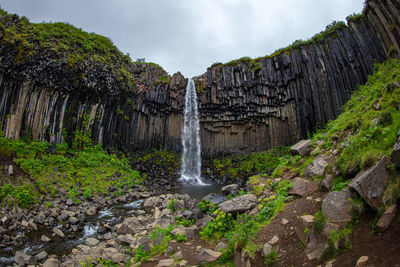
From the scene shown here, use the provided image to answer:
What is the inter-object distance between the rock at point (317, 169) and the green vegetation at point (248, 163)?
1588 cm

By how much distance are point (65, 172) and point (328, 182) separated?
1545 cm

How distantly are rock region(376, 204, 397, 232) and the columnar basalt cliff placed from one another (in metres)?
14.8

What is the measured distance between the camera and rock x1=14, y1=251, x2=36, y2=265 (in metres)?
6.63

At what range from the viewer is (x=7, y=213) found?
9484mm

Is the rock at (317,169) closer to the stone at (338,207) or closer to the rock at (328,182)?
the rock at (328,182)

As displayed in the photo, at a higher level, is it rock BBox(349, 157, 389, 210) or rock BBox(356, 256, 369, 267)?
rock BBox(349, 157, 389, 210)

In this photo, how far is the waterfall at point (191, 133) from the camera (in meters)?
26.3

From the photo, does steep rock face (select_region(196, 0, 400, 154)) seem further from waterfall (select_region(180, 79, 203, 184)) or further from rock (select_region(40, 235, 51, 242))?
rock (select_region(40, 235, 51, 242))

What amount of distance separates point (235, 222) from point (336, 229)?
275 cm

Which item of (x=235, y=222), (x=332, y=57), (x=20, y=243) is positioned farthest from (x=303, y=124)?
(x=20, y=243)

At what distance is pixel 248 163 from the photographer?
24359mm

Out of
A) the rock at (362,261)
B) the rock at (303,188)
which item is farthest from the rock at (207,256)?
the rock at (362,261)

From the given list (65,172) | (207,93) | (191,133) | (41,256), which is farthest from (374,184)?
(191,133)

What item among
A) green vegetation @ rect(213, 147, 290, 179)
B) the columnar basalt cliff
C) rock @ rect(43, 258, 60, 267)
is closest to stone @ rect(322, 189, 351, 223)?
rock @ rect(43, 258, 60, 267)
